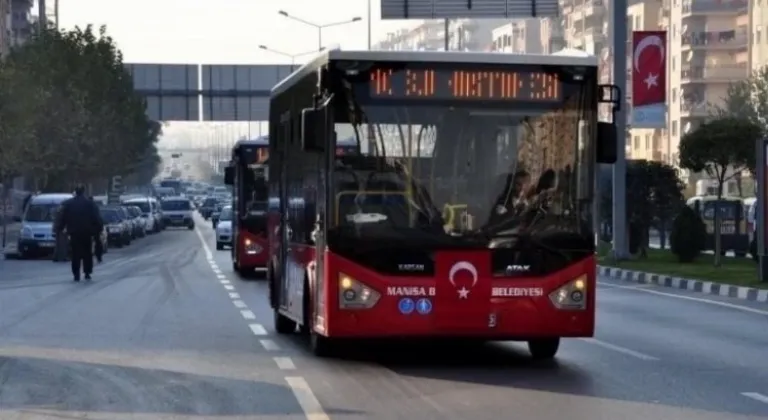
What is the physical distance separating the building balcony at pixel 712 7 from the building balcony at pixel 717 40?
4.26ft

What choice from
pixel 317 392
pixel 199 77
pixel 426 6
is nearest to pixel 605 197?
pixel 426 6

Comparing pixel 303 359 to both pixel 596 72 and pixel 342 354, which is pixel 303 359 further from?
pixel 596 72

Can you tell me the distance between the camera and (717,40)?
362ft

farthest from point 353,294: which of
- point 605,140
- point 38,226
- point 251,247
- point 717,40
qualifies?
point 717,40

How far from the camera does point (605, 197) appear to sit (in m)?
46.2

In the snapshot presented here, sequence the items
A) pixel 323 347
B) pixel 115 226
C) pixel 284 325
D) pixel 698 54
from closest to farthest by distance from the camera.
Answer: pixel 323 347 → pixel 284 325 → pixel 115 226 → pixel 698 54

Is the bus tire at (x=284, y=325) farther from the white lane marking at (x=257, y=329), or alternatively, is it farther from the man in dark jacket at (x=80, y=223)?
the man in dark jacket at (x=80, y=223)

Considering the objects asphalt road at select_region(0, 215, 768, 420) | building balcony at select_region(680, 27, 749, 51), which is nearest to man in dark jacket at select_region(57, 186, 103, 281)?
asphalt road at select_region(0, 215, 768, 420)

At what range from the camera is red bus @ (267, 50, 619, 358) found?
14.4 metres

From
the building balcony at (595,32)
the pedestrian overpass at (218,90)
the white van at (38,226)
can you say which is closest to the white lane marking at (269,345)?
the white van at (38,226)

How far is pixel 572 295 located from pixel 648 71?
23238 mm

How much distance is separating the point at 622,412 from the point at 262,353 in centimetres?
544

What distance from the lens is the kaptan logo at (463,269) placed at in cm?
1434

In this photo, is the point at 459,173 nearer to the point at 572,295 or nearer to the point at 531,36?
the point at 572,295
